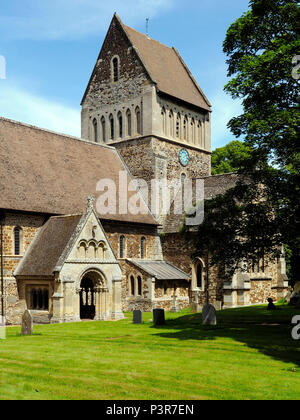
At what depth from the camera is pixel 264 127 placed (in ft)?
66.5

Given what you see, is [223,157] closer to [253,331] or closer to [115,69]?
[115,69]

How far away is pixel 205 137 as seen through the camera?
47.0 metres

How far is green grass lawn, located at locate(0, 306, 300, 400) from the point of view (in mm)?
11969

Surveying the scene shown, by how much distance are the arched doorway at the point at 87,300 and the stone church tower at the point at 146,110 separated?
1162 centimetres

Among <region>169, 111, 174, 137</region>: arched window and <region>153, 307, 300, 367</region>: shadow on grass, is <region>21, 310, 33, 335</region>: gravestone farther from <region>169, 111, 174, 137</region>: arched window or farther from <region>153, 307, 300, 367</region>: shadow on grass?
<region>169, 111, 174, 137</region>: arched window

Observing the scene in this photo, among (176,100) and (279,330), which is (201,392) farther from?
(176,100)

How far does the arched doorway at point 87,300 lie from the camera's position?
105 ft

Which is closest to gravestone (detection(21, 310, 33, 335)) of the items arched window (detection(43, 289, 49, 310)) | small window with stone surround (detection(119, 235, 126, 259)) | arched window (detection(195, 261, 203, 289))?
arched window (detection(43, 289, 49, 310))

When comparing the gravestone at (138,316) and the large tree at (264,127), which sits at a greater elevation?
the large tree at (264,127)

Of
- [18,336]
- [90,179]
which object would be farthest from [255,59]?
[90,179]

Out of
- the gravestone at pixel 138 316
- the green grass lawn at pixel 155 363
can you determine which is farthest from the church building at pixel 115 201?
the green grass lawn at pixel 155 363

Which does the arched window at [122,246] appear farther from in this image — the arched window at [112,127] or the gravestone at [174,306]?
the arched window at [112,127]
